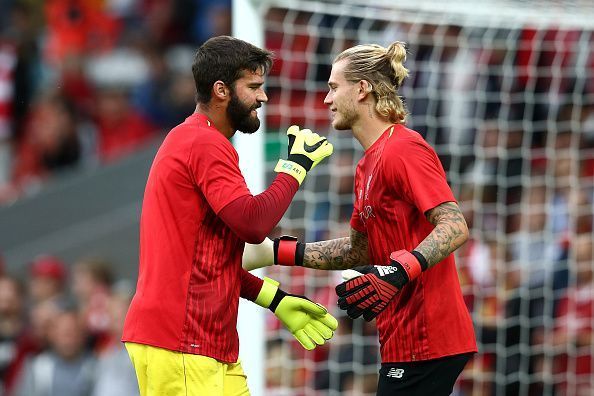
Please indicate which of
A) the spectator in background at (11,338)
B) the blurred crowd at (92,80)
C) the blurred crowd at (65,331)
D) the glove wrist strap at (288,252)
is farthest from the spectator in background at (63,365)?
the glove wrist strap at (288,252)

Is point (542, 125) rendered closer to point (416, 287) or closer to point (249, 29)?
point (249, 29)

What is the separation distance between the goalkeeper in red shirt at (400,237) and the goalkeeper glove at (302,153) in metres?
0.19

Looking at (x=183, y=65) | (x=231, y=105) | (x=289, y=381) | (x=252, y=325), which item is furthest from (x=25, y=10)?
(x=231, y=105)

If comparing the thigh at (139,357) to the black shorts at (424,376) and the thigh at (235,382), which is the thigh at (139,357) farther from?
the black shorts at (424,376)

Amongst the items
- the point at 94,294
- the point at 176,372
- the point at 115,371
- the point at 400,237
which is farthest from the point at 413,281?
the point at 94,294

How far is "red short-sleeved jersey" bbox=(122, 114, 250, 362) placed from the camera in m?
3.89

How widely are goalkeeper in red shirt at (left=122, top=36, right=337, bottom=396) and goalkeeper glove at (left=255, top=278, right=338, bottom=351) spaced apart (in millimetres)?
379

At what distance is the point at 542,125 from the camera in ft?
24.7

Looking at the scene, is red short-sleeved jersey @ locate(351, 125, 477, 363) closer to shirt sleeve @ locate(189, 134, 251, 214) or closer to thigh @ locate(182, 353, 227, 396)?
shirt sleeve @ locate(189, 134, 251, 214)

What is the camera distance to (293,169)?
4016 millimetres

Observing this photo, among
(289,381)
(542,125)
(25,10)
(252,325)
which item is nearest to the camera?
(252,325)

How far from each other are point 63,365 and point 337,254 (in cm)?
407

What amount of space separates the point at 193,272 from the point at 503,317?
152 inches

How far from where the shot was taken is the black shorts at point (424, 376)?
407 centimetres
